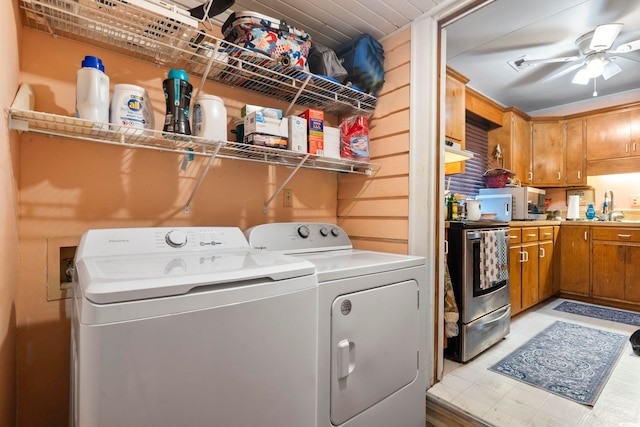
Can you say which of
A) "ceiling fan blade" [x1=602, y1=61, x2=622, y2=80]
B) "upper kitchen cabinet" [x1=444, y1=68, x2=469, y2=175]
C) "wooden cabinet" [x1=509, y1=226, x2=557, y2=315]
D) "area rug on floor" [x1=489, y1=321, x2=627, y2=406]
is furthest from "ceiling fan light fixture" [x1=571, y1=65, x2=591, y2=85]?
"area rug on floor" [x1=489, y1=321, x2=627, y2=406]

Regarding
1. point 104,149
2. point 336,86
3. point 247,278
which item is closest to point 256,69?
point 336,86

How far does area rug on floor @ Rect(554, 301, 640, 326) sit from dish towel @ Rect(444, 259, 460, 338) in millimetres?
2160

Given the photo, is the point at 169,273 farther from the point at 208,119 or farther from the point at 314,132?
the point at 314,132

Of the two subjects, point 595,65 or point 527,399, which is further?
point 595,65

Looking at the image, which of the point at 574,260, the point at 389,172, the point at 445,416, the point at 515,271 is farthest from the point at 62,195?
the point at 574,260

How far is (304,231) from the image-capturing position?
173 cm

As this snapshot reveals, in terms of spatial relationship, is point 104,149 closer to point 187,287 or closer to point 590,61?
point 187,287

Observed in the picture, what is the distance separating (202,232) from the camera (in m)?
1.38

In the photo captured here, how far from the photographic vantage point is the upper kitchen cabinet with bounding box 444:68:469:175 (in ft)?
8.22

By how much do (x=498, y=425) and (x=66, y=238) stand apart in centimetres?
215

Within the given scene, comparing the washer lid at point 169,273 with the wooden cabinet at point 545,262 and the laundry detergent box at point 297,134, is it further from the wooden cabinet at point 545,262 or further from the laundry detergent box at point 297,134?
the wooden cabinet at point 545,262

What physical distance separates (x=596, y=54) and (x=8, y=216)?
4.11 meters

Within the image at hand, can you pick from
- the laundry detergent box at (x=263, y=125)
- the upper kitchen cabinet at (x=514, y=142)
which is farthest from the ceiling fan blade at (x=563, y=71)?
the laundry detergent box at (x=263, y=125)

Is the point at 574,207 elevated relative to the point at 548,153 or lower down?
lower down
